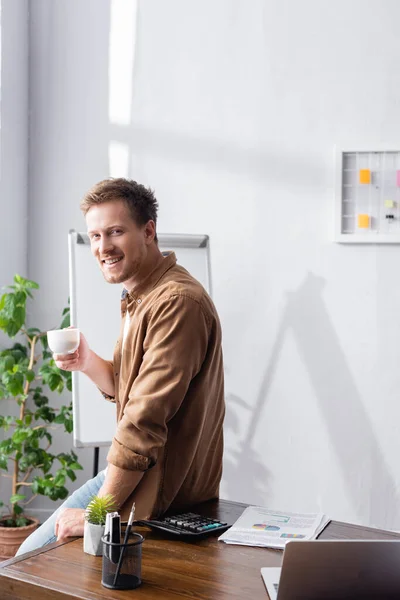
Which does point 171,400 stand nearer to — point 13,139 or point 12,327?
point 12,327

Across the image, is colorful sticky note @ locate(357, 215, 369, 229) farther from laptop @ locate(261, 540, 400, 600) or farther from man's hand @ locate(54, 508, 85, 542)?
laptop @ locate(261, 540, 400, 600)

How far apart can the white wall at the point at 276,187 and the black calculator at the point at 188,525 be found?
5.95 feet

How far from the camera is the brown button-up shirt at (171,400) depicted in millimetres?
1443

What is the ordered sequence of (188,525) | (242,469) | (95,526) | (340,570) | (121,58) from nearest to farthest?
1. (340,570)
2. (95,526)
3. (188,525)
4. (242,469)
5. (121,58)

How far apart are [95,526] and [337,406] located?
208 cm

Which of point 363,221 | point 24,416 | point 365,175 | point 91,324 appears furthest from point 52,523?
point 365,175

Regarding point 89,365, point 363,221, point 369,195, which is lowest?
point 89,365

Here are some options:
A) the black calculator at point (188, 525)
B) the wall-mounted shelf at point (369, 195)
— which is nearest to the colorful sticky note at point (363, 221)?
the wall-mounted shelf at point (369, 195)

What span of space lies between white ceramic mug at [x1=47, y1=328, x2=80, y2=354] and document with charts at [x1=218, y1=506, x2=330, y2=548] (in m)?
0.61

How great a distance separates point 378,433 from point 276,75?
1661 millimetres

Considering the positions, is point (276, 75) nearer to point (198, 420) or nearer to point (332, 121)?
point (332, 121)

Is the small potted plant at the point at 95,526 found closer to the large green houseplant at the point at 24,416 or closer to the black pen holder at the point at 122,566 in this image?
the black pen holder at the point at 122,566

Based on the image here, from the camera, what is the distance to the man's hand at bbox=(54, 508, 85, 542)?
1.38m

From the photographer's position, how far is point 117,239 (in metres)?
1.75
